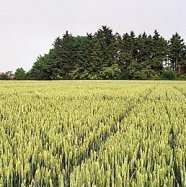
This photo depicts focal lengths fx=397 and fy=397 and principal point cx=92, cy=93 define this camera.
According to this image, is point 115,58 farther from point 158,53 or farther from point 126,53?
point 158,53

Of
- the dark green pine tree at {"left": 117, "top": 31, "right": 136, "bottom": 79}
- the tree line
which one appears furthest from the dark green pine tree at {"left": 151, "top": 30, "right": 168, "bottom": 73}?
the dark green pine tree at {"left": 117, "top": 31, "right": 136, "bottom": 79}

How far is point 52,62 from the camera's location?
53656mm

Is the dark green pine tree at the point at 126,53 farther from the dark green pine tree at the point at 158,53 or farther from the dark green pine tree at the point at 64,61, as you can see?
the dark green pine tree at the point at 64,61

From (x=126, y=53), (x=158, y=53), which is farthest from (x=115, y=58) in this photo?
(x=158, y=53)

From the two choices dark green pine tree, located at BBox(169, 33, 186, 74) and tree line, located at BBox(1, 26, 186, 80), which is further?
dark green pine tree, located at BBox(169, 33, 186, 74)

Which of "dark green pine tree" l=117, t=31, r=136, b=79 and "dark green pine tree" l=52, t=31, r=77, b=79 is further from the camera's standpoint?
"dark green pine tree" l=52, t=31, r=77, b=79

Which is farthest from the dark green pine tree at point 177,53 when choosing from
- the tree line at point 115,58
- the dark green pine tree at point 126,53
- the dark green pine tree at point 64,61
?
the dark green pine tree at point 64,61

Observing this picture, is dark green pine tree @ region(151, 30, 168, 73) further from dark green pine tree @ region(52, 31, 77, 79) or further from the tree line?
dark green pine tree @ region(52, 31, 77, 79)

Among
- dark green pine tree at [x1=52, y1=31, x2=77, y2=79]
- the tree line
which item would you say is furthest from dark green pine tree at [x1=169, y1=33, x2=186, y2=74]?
dark green pine tree at [x1=52, y1=31, x2=77, y2=79]

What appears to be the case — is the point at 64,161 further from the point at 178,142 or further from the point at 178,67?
the point at 178,67

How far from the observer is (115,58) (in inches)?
2066

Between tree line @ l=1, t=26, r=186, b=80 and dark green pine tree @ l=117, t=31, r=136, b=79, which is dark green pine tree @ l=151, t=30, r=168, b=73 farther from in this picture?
dark green pine tree @ l=117, t=31, r=136, b=79

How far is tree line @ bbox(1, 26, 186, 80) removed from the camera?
164ft

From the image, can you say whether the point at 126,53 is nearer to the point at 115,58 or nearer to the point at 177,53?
the point at 115,58
